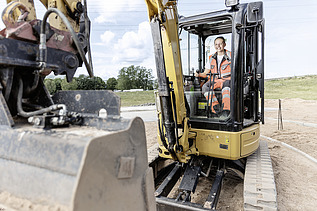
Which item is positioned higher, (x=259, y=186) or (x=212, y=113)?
(x=212, y=113)

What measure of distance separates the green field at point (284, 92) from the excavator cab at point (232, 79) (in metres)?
14.1

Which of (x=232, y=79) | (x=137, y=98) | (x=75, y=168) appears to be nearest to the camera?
(x=75, y=168)

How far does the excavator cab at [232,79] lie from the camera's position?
3.11 m

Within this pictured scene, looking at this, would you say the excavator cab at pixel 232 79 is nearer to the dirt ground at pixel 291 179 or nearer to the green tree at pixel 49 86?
the dirt ground at pixel 291 179

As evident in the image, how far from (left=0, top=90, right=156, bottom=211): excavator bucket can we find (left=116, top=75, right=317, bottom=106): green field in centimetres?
1674

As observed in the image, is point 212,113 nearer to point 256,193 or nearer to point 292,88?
point 256,193

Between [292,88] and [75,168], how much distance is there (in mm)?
27266

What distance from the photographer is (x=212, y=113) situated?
347cm

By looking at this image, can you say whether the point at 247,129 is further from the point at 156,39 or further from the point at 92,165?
the point at 92,165

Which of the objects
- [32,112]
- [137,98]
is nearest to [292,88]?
[137,98]

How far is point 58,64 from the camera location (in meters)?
1.62

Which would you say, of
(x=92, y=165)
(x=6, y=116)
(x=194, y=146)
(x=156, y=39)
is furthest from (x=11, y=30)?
(x=194, y=146)

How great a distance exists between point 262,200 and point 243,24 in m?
2.22

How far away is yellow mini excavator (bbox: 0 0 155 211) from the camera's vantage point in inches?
40.4
